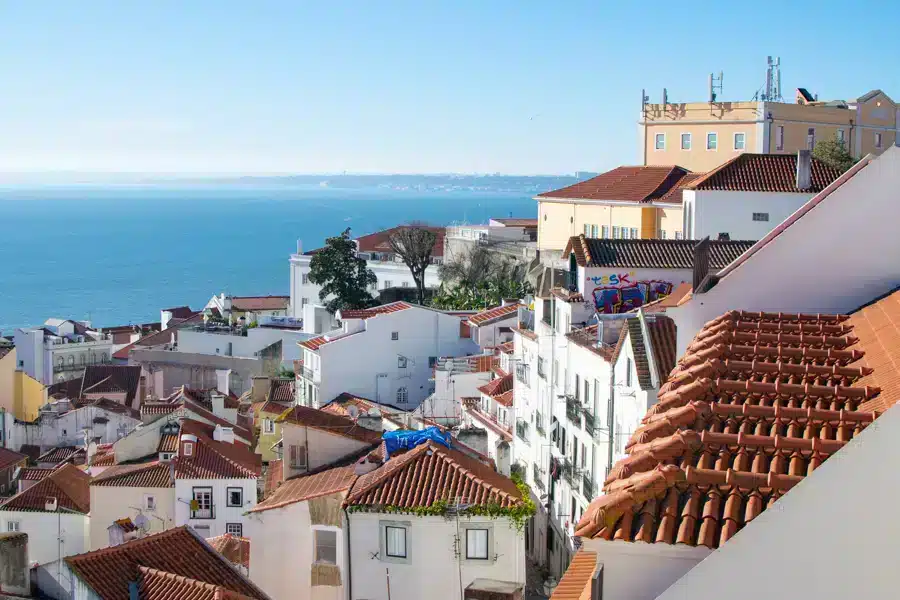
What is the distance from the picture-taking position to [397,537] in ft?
57.0

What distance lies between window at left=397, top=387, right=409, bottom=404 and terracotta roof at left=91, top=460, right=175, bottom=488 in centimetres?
1334

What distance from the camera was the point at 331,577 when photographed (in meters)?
17.8

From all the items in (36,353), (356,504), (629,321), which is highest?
(629,321)

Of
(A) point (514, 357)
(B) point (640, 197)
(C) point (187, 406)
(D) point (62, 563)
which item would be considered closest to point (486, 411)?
(A) point (514, 357)

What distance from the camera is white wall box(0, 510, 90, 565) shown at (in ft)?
86.8

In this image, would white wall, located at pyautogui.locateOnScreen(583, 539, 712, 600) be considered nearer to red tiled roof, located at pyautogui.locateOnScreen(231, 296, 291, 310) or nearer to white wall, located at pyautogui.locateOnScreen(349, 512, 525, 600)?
white wall, located at pyautogui.locateOnScreen(349, 512, 525, 600)

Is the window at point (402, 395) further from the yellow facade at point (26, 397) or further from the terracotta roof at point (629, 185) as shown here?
the yellow facade at point (26, 397)

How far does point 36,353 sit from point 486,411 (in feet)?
121

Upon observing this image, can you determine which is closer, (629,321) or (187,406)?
(629,321)

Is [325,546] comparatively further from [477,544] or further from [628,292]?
[628,292]

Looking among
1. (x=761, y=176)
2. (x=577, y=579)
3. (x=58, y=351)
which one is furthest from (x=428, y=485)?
(x=58, y=351)

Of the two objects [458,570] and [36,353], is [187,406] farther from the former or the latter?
[36,353]

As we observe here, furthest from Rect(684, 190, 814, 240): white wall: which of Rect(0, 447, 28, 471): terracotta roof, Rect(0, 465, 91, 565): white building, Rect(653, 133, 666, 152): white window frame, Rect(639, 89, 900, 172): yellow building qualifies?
Rect(0, 447, 28, 471): terracotta roof

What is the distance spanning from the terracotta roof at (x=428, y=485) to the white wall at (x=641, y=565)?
13.0m
